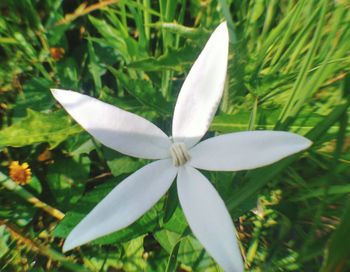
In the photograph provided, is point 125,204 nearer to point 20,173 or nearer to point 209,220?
point 209,220

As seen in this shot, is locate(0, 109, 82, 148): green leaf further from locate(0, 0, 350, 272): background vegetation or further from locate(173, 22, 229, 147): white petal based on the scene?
locate(173, 22, 229, 147): white petal

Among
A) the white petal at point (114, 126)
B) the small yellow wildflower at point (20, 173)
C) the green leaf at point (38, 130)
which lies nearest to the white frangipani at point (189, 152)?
the white petal at point (114, 126)

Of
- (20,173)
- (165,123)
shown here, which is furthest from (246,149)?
(20,173)

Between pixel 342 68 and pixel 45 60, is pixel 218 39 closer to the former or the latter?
pixel 342 68

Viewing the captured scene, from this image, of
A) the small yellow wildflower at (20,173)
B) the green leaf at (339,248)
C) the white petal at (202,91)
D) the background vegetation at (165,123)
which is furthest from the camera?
the small yellow wildflower at (20,173)

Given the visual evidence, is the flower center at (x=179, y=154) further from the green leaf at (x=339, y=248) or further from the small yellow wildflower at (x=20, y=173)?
the small yellow wildflower at (x=20, y=173)

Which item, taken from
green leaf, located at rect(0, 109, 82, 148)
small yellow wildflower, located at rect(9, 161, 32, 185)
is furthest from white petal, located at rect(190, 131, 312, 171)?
small yellow wildflower, located at rect(9, 161, 32, 185)
